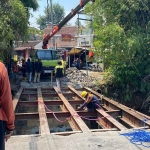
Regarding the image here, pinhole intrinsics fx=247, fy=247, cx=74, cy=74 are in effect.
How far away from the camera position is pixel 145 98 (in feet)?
45.2

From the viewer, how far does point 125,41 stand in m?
12.6

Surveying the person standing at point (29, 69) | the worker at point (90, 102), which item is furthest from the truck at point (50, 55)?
the worker at point (90, 102)

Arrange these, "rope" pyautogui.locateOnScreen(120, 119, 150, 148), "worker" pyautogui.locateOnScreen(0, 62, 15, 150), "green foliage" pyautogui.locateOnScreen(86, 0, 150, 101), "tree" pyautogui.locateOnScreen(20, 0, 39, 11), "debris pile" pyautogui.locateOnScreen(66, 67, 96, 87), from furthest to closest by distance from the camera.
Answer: "tree" pyautogui.locateOnScreen(20, 0, 39, 11) < "debris pile" pyautogui.locateOnScreen(66, 67, 96, 87) < "green foliage" pyautogui.locateOnScreen(86, 0, 150, 101) < "rope" pyautogui.locateOnScreen(120, 119, 150, 148) < "worker" pyautogui.locateOnScreen(0, 62, 15, 150)

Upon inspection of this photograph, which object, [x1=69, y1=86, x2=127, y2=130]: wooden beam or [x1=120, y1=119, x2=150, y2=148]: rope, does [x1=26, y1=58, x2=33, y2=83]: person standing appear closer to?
[x1=69, y1=86, x2=127, y2=130]: wooden beam

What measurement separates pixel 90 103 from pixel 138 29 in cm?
630

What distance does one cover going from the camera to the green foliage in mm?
12797

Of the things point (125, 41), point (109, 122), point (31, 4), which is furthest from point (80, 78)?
point (109, 122)

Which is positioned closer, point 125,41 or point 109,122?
point 109,122

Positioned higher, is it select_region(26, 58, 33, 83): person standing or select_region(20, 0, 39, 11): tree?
select_region(20, 0, 39, 11): tree

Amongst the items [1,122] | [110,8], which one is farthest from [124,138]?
[110,8]

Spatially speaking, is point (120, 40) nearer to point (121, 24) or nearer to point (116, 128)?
point (121, 24)

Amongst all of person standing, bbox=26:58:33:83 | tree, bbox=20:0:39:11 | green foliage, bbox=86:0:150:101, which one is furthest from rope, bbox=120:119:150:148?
tree, bbox=20:0:39:11

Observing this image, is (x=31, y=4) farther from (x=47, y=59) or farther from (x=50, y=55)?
(x=47, y=59)

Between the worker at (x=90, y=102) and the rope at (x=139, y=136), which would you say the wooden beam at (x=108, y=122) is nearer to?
the worker at (x=90, y=102)
